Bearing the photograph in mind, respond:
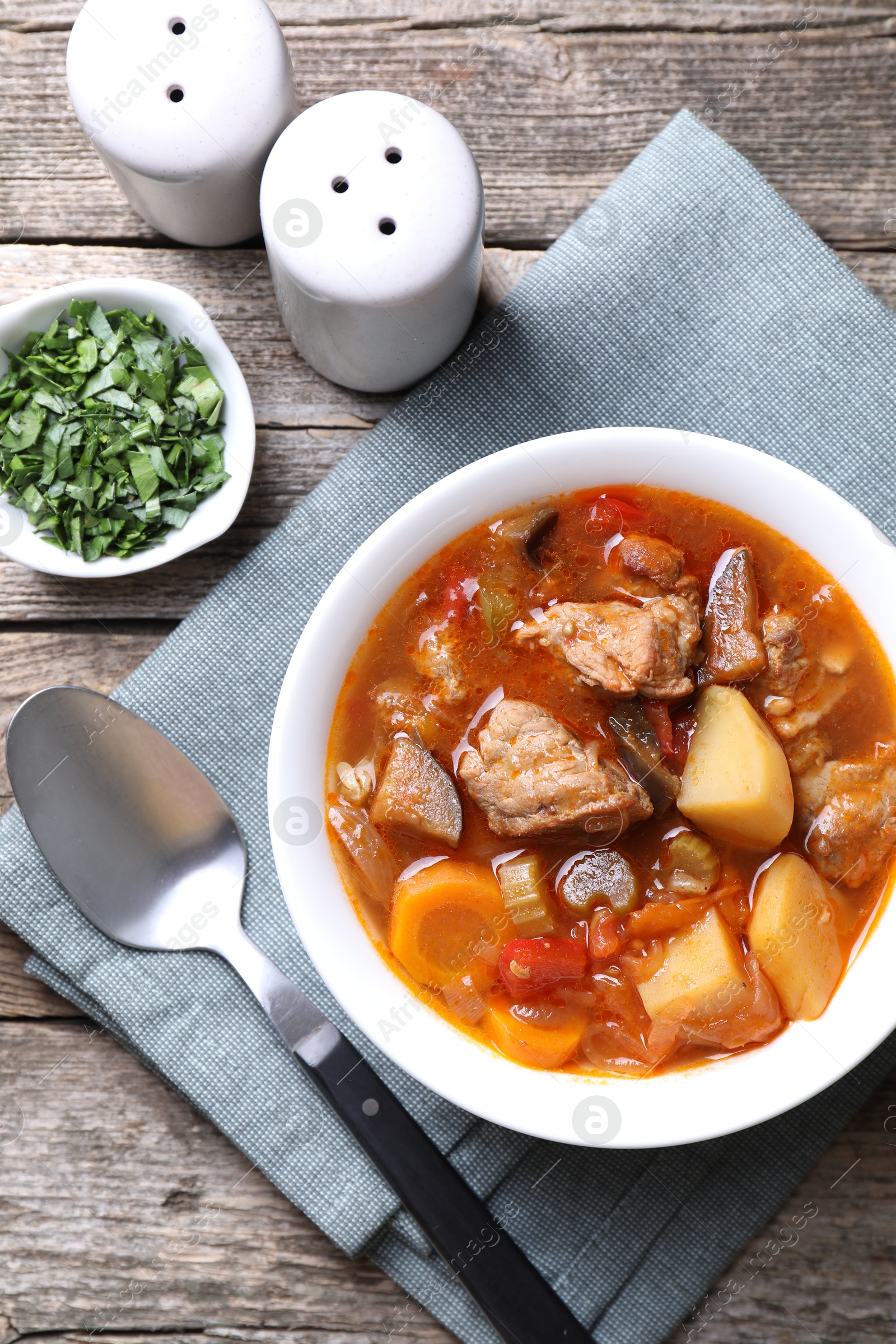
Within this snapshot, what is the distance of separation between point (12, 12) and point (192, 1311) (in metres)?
4.17

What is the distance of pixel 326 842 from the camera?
238 cm

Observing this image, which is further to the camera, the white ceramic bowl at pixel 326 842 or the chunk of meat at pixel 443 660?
the chunk of meat at pixel 443 660

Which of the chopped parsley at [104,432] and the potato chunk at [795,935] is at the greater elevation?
the chopped parsley at [104,432]

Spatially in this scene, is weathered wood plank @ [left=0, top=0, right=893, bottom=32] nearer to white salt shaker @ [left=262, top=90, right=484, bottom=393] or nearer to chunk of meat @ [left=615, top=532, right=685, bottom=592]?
white salt shaker @ [left=262, top=90, right=484, bottom=393]

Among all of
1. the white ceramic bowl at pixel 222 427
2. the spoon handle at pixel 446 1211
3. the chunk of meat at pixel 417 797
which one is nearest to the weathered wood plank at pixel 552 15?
the white ceramic bowl at pixel 222 427

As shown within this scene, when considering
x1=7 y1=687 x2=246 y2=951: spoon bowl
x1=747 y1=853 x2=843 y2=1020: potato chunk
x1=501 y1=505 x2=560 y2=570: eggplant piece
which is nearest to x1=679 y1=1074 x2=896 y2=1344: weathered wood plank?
x1=747 y1=853 x2=843 y2=1020: potato chunk

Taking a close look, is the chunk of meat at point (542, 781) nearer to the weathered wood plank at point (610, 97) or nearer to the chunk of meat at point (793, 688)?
the chunk of meat at point (793, 688)

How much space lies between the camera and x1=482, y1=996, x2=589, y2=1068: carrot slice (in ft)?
7.69

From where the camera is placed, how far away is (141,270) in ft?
10.1

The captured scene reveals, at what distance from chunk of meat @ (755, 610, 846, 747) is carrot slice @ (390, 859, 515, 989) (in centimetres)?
81

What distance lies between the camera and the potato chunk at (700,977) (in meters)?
2.27

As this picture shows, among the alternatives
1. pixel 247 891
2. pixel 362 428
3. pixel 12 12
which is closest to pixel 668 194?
pixel 362 428

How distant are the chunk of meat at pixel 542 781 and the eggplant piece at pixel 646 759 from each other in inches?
1.6

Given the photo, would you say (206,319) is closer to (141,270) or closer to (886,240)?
(141,270)
